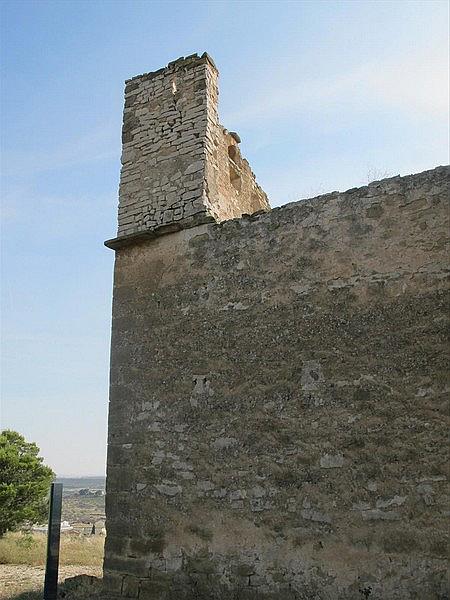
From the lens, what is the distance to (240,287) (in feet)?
20.2

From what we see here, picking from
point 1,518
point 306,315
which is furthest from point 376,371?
point 1,518

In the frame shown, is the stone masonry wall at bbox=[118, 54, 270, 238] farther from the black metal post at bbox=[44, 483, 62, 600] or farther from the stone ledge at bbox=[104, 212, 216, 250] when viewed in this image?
the black metal post at bbox=[44, 483, 62, 600]

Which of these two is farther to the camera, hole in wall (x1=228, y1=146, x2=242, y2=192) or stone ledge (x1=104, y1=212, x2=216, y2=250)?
hole in wall (x1=228, y1=146, x2=242, y2=192)

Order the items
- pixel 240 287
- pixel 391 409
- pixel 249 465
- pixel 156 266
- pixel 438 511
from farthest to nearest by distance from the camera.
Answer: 1. pixel 156 266
2. pixel 240 287
3. pixel 249 465
4. pixel 391 409
5. pixel 438 511

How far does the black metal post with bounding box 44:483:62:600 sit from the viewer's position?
6.15 m

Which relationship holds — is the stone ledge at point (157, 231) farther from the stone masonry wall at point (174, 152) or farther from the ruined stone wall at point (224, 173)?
the ruined stone wall at point (224, 173)

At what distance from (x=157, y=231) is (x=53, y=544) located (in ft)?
12.8

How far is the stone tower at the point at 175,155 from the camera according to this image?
6.88m

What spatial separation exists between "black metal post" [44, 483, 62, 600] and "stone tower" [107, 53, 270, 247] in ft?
10.5

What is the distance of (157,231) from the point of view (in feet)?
22.5

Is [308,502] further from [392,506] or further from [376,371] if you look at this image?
[376,371]

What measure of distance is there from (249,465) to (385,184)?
3.18m

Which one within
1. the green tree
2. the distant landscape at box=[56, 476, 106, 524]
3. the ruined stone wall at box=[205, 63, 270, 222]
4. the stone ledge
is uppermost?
the ruined stone wall at box=[205, 63, 270, 222]

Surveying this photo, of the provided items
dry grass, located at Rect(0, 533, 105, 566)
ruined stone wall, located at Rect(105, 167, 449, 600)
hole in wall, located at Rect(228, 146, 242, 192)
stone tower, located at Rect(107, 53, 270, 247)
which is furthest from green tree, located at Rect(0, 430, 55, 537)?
hole in wall, located at Rect(228, 146, 242, 192)
